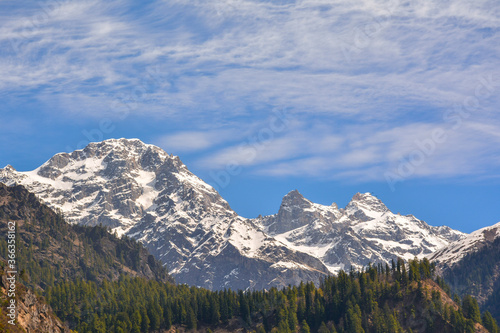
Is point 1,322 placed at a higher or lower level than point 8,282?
lower

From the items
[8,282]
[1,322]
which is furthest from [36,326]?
[1,322]

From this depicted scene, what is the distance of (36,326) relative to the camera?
195625mm

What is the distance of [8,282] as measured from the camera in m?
188

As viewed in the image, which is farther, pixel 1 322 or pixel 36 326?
pixel 36 326

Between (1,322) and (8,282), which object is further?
(8,282)

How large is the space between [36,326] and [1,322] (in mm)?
34304

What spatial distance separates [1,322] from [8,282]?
27201mm

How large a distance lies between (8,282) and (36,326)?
56.9 feet

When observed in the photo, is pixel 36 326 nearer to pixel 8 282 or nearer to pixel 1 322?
pixel 8 282
